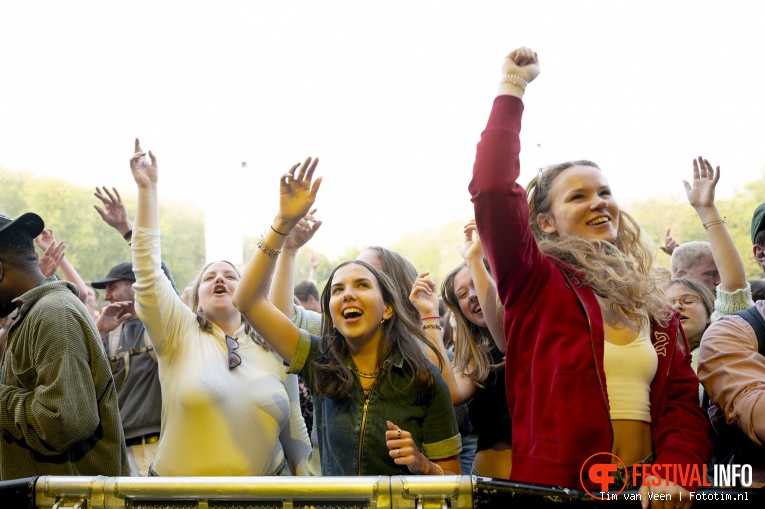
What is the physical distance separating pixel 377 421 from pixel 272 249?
57 cm

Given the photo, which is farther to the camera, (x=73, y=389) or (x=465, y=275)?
(x=465, y=275)

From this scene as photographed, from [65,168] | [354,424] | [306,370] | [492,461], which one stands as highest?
[65,168]

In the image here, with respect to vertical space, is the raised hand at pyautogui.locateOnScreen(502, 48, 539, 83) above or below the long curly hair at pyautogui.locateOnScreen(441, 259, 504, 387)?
above

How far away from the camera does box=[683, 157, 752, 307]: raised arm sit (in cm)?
258

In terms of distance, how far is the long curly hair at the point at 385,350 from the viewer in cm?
214

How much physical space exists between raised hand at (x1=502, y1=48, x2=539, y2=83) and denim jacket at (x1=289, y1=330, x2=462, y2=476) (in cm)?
94

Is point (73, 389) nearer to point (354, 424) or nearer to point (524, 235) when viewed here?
point (354, 424)

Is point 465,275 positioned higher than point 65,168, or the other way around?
point 65,168

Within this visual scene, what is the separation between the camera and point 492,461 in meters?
2.34

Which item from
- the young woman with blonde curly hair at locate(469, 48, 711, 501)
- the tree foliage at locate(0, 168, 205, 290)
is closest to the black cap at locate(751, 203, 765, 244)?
the young woman with blonde curly hair at locate(469, 48, 711, 501)

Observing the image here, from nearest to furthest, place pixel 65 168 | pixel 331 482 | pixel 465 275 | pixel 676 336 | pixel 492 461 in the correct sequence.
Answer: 1. pixel 331 482
2. pixel 676 336
3. pixel 492 461
4. pixel 465 275
5. pixel 65 168

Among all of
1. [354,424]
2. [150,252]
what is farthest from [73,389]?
[354,424]

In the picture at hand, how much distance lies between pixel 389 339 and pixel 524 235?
83cm

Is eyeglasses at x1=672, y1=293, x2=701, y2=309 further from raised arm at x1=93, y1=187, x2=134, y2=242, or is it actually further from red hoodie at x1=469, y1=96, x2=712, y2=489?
raised arm at x1=93, y1=187, x2=134, y2=242
